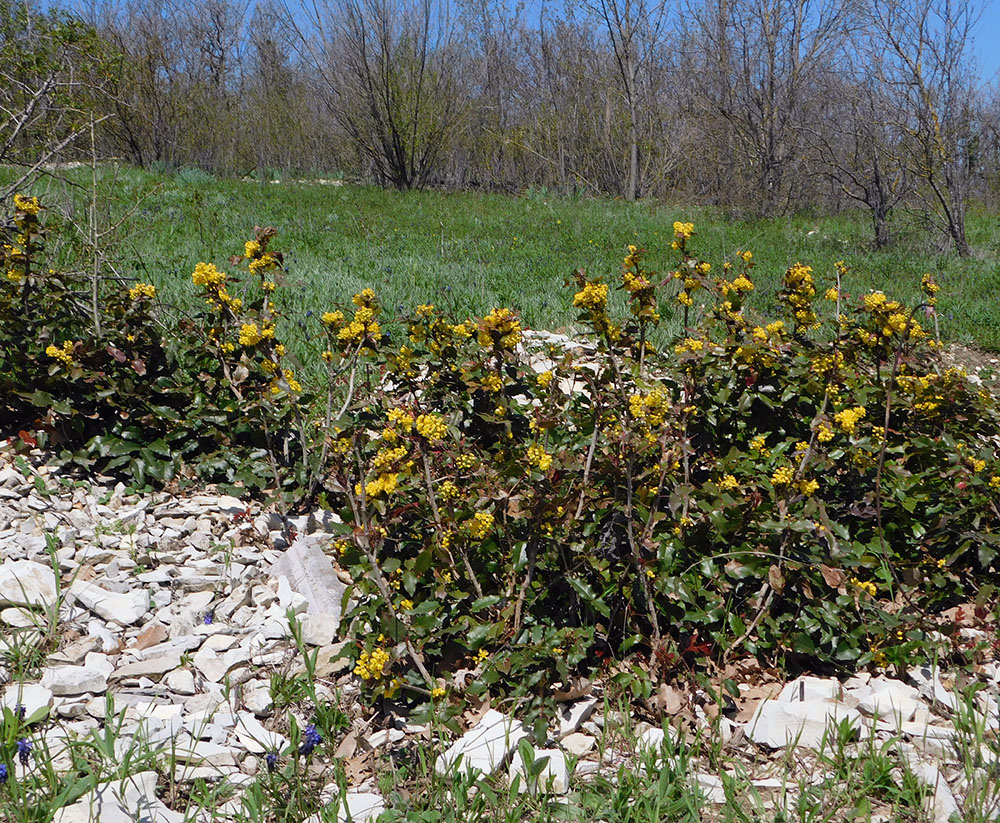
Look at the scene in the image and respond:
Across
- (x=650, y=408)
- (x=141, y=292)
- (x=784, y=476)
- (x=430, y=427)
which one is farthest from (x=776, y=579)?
(x=141, y=292)

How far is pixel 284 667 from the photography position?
6.72 ft

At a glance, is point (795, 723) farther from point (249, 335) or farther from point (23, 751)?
point (249, 335)

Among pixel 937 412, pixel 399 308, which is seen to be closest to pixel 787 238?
pixel 399 308

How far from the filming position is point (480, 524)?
6.34 ft

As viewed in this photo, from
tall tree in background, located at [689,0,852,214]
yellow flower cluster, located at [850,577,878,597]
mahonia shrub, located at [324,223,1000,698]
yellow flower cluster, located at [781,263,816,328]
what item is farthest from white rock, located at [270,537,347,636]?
tall tree in background, located at [689,0,852,214]

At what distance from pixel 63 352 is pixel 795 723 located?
251cm

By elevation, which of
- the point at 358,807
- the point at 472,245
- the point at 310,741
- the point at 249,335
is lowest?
the point at 358,807

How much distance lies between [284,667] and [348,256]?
481 cm

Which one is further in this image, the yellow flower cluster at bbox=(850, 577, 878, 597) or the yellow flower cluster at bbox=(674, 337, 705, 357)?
the yellow flower cluster at bbox=(674, 337, 705, 357)

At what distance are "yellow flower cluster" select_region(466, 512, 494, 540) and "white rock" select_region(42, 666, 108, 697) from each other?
0.92 m

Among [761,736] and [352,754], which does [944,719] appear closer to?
[761,736]

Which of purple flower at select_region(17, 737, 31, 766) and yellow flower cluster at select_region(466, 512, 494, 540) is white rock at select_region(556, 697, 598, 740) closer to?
yellow flower cluster at select_region(466, 512, 494, 540)

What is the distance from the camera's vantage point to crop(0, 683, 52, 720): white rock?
1753 millimetres

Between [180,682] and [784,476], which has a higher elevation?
[784,476]
